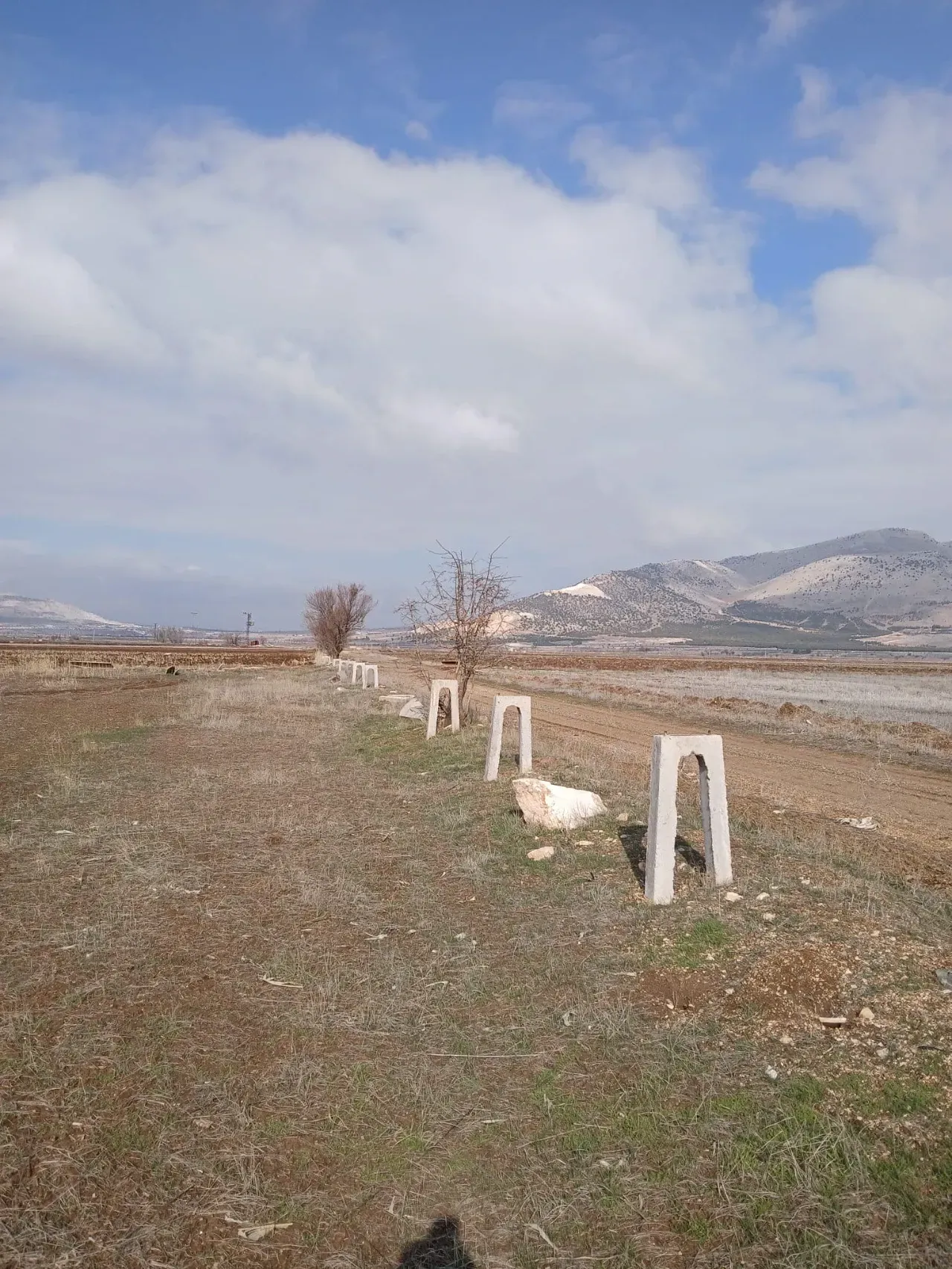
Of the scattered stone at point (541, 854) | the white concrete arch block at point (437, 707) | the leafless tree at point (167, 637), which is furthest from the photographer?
the leafless tree at point (167, 637)

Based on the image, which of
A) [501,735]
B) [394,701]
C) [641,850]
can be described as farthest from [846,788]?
[394,701]

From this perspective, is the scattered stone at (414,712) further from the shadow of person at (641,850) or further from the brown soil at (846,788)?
the shadow of person at (641,850)

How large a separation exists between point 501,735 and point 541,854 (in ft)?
12.7

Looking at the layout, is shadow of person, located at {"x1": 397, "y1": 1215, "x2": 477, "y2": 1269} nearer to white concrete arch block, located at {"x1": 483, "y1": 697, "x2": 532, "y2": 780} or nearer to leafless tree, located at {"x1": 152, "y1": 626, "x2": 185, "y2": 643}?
white concrete arch block, located at {"x1": 483, "y1": 697, "x2": 532, "y2": 780}

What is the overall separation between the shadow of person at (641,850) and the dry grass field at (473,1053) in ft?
0.17

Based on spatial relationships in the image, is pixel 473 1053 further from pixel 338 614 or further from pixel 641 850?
pixel 338 614

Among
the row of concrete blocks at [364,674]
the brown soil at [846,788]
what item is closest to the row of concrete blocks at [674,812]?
the brown soil at [846,788]

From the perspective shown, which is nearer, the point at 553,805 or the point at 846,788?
the point at 553,805

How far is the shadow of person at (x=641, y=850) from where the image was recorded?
6.95 metres

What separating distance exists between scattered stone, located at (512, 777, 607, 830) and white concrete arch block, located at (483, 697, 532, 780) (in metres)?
2.21

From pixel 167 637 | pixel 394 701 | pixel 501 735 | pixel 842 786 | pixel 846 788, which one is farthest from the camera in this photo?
pixel 167 637

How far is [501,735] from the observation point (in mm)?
11344

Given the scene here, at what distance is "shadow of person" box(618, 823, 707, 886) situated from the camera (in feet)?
22.8

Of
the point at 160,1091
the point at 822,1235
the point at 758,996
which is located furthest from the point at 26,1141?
the point at 758,996
